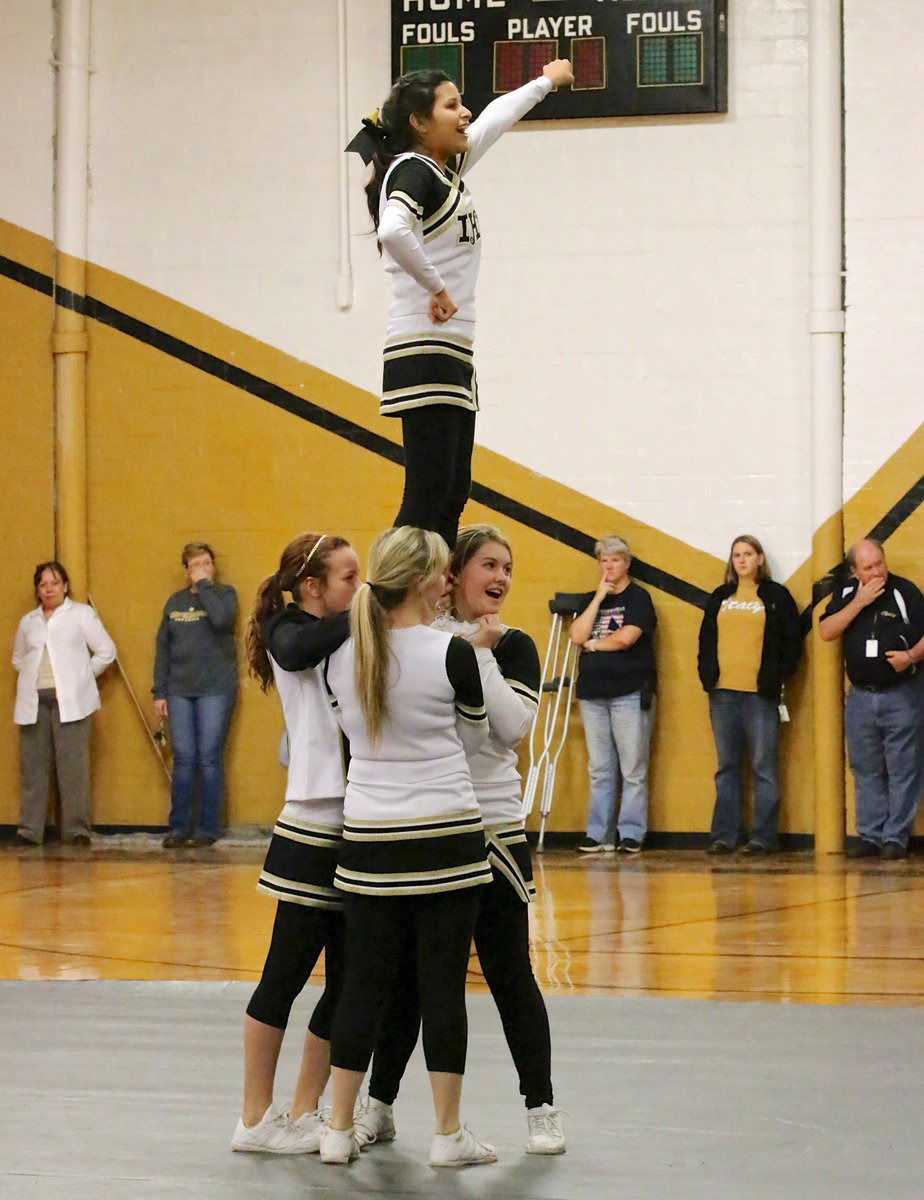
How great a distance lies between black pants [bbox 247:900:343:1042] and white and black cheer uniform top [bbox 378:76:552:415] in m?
1.23

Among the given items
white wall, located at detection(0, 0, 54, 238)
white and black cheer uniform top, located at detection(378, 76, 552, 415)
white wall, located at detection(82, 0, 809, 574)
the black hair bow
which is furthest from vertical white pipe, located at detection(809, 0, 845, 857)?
the black hair bow

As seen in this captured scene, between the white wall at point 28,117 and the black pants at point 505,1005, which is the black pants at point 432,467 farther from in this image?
the white wall at point 28,117

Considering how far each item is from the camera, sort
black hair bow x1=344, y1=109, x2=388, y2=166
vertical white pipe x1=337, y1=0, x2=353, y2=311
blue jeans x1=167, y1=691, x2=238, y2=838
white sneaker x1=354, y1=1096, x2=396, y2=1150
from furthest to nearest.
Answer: blue jeans x1=167, y1=691, x2=238, y2=838 < vertical white pipe x1=337, y1=0, x2=353, y2=311 < black hair bow x1=344, y1=109, x2=388, y2=166 < white sneaker x1=354, y1=1096, x2=396, y2=1150

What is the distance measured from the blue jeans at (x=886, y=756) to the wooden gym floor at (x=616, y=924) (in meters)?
0.31

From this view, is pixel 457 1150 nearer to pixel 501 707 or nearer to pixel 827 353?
pixel 501 707

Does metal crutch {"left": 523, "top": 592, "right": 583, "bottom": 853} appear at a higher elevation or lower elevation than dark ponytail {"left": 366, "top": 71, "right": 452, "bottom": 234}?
lower

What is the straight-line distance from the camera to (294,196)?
9766 millimetres

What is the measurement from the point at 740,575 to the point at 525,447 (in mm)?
1460

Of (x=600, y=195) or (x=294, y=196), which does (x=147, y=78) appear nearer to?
(x=294, y=196)

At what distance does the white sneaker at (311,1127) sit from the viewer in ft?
11.0

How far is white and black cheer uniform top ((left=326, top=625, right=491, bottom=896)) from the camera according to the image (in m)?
3.22

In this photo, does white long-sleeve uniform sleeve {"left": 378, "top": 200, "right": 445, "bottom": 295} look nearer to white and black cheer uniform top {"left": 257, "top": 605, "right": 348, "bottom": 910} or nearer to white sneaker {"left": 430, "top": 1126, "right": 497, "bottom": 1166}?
white and black cheer uniform top {"left": 257, "top": 605, "right": 348, "bottom": 910}

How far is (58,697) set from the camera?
9.73 metres

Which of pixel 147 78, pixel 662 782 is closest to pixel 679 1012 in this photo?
pixel 662 782
